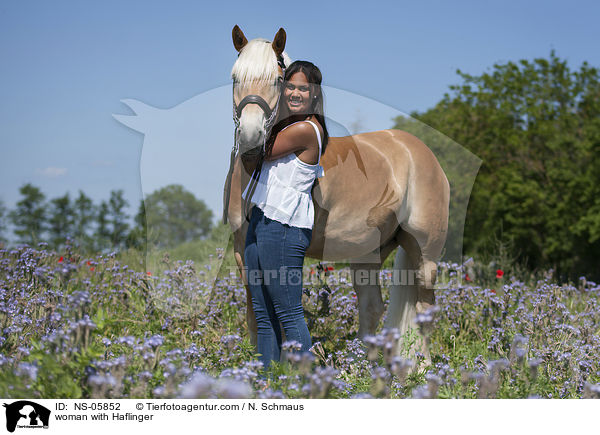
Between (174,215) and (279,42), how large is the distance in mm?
1296

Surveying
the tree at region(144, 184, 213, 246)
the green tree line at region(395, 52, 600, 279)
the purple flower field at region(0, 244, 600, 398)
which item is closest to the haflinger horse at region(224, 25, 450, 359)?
the tree at region(144, 184, 213, 246)

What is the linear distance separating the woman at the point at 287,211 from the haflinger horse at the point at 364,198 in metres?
0.12

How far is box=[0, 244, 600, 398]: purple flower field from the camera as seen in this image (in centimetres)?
198

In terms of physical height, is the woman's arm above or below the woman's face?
below

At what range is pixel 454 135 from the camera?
11180mm

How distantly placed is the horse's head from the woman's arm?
9 centimetres

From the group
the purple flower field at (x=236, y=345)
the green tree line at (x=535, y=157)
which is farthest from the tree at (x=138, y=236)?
the green tree line at (x=535, y=157)

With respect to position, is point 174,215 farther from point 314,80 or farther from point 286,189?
point 314,80

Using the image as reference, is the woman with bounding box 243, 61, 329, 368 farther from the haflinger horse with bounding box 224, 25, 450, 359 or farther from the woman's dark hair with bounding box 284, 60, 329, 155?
the haflinger horse with bounding box 224, 25, 450, 359

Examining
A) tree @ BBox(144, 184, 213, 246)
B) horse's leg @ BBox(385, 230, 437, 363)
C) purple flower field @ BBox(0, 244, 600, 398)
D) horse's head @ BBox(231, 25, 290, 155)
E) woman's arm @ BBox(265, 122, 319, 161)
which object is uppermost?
horse's head @ BBox(231, 25, 290, 155)

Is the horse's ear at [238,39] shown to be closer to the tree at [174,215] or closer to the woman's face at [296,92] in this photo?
the woman's face at [296,92]

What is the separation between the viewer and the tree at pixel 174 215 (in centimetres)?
300
